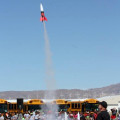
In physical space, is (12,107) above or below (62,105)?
below

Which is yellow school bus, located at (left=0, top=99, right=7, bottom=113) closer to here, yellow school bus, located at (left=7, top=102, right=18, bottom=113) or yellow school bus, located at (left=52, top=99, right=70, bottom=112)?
yellow school bus, located at (left=7, top=102, right=18, bottom=113)

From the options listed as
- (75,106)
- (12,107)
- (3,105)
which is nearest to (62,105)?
(75,106)

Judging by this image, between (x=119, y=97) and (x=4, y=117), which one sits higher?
(x=119, y=97)

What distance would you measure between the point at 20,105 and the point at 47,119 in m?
8.44

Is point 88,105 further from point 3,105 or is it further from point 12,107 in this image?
point 3,105

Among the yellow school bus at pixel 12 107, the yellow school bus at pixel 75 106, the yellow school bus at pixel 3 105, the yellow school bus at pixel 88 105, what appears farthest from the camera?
the yellow school bus at pixel 88 105

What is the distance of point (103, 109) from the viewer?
30.6 feet

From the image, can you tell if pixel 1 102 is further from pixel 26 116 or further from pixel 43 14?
pixel 43 14

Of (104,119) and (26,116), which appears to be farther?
(26,116)

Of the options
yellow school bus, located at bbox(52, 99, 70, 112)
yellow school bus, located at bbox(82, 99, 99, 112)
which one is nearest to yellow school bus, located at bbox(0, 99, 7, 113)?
yellow school bus, located at bbox(52, 99, 70, 112)

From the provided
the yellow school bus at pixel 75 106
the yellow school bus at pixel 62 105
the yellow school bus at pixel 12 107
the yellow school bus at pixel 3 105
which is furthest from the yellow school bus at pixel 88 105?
the yellow school bus at pixel 3 105

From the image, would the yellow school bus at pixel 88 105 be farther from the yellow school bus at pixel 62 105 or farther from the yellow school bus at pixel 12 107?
the yellow school bus at pixel 12 107

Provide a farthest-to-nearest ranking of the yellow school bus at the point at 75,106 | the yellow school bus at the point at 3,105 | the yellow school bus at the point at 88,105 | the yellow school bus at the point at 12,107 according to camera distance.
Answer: the yellow school bus at the point at 88,105 < the yellow school bus at the point at 75,106 < the yellow school bus at the point at 12,107 < the yellow school bus at the point at 3,105

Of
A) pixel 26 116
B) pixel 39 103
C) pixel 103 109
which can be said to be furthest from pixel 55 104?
pixel 103 109
